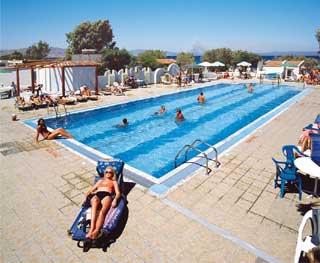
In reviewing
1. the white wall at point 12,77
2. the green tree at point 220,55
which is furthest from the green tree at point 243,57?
the white wall at point 12,77

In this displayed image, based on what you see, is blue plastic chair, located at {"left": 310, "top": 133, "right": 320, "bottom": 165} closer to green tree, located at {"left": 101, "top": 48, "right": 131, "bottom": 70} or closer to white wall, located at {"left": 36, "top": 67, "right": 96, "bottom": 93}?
white wall, located at {"left": 36, "top": 67, "right": 96, "bottom": 93}

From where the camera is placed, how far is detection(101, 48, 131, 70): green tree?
92.6 ft

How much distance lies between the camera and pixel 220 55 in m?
47.9

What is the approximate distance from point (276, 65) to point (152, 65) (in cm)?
1584

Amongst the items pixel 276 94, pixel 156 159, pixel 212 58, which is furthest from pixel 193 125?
pixel 212 58

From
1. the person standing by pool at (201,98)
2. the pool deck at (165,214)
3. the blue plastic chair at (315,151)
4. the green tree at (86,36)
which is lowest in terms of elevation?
the pool deck at (165,214)

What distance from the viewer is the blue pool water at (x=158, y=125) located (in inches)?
364

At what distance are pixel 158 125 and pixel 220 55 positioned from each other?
3949 cm

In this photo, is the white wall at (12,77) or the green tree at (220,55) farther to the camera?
the green tree at (220,55)

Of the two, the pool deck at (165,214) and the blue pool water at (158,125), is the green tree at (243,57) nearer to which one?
the blue pool water at (158,125)

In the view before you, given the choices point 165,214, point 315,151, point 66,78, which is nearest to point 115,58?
point 66,78

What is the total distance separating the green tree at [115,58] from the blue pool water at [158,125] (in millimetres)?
12061

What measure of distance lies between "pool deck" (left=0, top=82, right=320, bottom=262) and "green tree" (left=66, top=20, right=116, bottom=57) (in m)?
45.7

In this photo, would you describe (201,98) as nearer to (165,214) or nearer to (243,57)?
(165,214)
